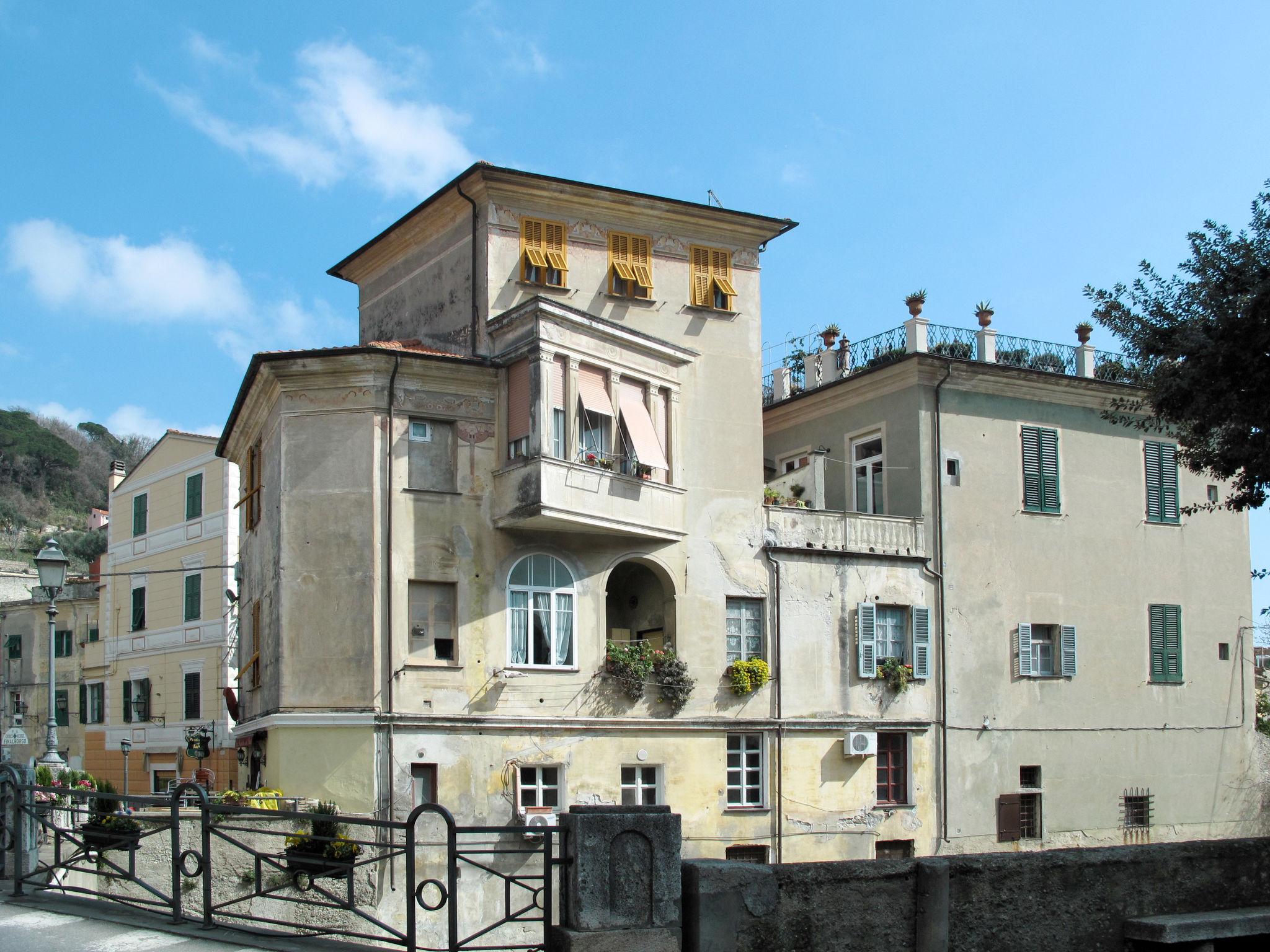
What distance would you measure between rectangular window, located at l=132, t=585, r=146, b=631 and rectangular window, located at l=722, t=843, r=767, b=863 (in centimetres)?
2892

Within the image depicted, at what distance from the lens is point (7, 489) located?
117 metres

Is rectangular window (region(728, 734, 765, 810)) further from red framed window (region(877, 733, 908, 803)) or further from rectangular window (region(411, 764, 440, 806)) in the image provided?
rectangular window (region(411, 764, 440, 806))

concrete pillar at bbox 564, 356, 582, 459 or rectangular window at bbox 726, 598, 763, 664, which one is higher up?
concrete pillar at bbox 564, 356, 582, 459

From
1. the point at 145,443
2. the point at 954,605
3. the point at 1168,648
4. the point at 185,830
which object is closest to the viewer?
the point at 185,830

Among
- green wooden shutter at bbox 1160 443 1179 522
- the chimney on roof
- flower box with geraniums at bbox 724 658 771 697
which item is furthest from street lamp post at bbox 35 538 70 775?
the chimney on roof

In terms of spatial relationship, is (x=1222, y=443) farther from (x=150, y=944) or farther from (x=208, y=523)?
(x=208, y=523)

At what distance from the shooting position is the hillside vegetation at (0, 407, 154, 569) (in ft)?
362

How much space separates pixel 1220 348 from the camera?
695 inches

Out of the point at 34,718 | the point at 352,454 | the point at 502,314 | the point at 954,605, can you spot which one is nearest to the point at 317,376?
the point at 352,454

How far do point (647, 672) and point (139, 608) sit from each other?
96.0 feet

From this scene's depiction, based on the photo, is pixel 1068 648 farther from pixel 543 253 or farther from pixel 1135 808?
pixel 543 253

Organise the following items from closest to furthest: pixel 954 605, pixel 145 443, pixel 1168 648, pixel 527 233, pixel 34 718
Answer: pixel 527 233 < pixel 954 605 < pixel 1168 648 < pixel 34 718 < pixel 145 443

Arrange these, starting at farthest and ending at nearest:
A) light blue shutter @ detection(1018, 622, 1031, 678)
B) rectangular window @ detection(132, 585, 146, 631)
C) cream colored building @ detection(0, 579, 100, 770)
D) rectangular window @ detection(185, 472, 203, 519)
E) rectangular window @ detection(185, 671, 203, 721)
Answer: cream colored building @ detection(0, 579, 100, 770), rectangular window @ detection(132, 585, 146, 631), rectangular window @ detection(185, 472, 203, 519), rectangular window @ detection(185, 671, 203, 721), light blue shutter @ detection(1018, 622, 1031, 678)

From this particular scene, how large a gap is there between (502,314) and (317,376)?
136 inches
